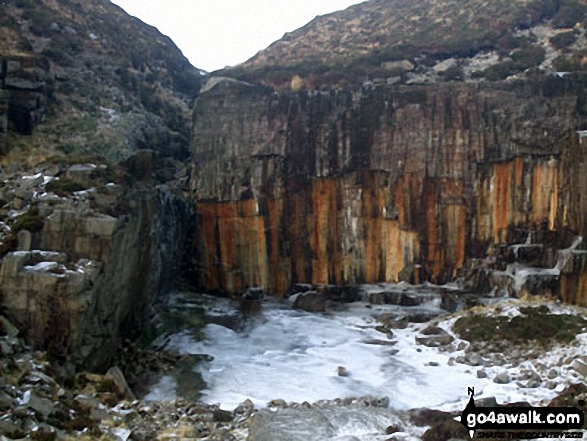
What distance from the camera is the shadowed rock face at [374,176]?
30750mm

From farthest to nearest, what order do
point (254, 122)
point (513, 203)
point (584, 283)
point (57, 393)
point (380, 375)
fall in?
point (254, 122) → point (513, 203) → point (584, 283) → point (380, 375) → point (57, 393)

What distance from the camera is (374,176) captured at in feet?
110

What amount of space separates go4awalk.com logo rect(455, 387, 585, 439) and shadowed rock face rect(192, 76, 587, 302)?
14250 millimetres

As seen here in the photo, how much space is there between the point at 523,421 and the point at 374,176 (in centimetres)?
1947

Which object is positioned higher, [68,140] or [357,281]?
[68,140]

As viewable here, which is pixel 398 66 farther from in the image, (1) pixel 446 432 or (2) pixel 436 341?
(1) pixel 446 432

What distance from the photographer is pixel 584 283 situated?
26406 mm

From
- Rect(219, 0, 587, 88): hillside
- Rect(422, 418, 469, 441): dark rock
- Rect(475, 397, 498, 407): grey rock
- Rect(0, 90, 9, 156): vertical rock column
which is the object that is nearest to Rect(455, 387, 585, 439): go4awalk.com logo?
Rect(422, 418, 469, 441): dark rock

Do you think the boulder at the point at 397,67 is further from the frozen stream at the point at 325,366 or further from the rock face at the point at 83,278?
the rock face at the point at 83,278

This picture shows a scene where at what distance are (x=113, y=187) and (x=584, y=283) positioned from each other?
62.1 ft

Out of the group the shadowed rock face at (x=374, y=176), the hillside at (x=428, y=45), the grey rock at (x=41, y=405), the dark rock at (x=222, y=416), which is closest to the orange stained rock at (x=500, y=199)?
the shadowed rock face at (x=374, y=176)

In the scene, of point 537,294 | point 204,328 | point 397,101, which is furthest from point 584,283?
point 204,328

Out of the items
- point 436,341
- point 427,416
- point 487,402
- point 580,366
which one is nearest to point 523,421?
point 487,402

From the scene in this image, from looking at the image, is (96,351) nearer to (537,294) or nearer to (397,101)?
(537,294)
